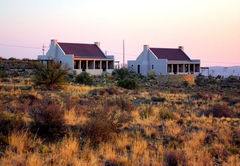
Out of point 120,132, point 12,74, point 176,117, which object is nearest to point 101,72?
point 12,74

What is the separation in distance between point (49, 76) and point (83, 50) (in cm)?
2724

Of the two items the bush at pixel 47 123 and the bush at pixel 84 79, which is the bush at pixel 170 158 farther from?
the bush at pixel 84 79

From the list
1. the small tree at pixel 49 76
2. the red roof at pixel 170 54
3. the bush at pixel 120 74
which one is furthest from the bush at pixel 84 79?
the red roof at pixel 170 54

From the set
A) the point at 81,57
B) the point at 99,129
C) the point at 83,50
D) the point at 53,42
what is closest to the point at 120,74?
the point at 81,57

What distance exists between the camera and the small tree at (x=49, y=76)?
97.2ft

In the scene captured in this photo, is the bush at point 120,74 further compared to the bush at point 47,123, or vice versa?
the bush at point 120,74

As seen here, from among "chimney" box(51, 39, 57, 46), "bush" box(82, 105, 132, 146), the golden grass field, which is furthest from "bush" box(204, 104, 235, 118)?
"chimney" box(51, 39, 57, 46)

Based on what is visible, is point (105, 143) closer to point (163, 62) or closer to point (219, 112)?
point (219, 112)

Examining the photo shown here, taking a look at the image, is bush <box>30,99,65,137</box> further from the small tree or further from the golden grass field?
the small tree

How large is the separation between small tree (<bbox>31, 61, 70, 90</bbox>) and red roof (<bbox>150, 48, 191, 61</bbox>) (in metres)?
32.5

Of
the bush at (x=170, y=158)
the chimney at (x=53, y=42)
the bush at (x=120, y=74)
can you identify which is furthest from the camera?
the chimney at (x=53, y=42)

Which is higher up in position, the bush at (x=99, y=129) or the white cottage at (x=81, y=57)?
Result: the white cottage at (x=81, y=57)

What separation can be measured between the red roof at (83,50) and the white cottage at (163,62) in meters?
8.28

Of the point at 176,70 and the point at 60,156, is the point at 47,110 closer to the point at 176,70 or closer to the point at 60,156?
the point at 60,156
